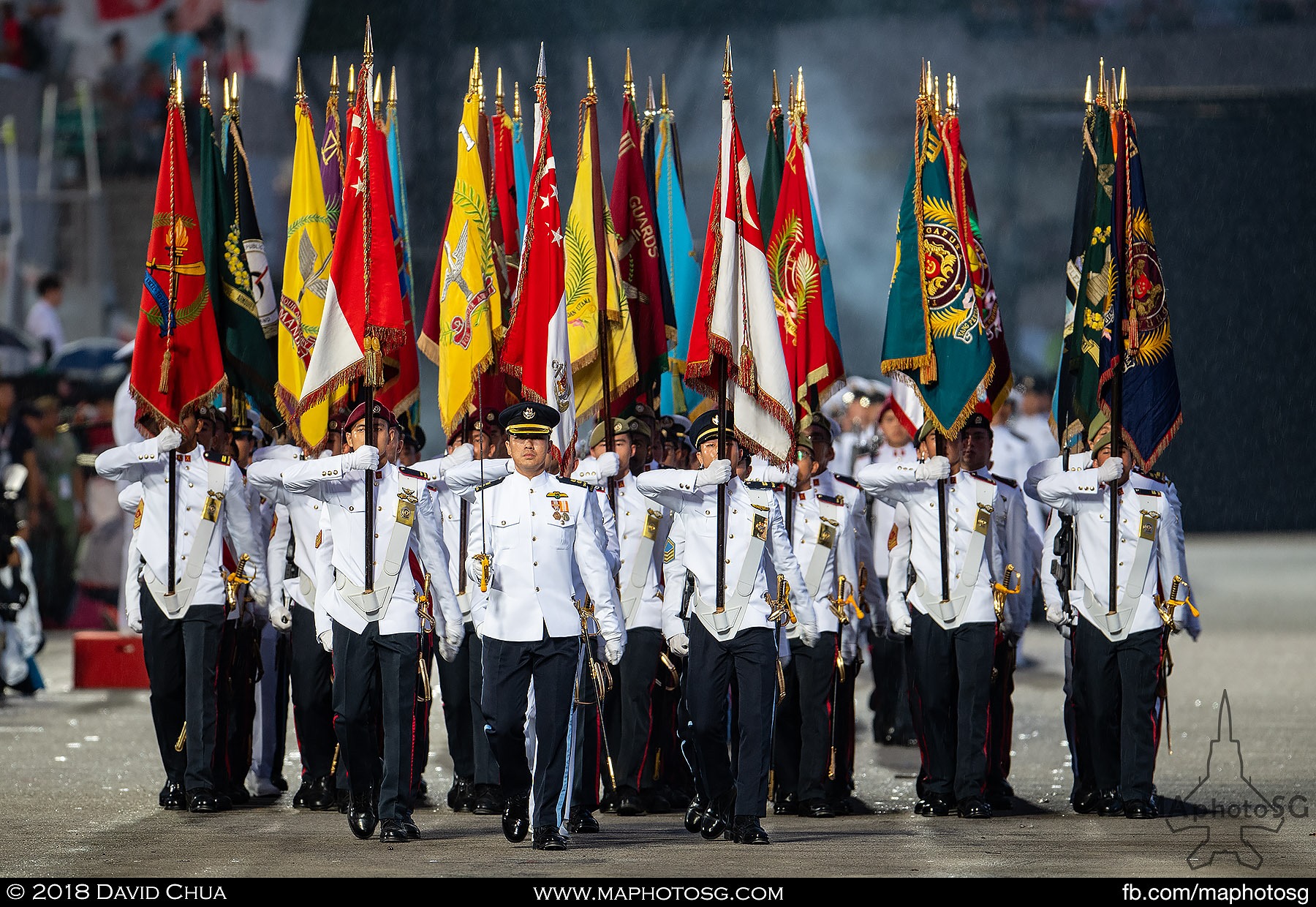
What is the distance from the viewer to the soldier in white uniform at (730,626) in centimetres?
767

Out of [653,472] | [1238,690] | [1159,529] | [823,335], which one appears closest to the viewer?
[653,472]

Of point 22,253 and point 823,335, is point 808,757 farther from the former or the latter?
point 22,253

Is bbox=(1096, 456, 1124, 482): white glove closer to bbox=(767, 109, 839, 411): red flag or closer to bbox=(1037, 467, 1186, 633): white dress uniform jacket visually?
bbox=(1037, 467, 1186, 633): white dress uniform jacket

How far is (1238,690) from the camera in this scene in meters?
12.9

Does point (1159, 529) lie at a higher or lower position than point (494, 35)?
lower

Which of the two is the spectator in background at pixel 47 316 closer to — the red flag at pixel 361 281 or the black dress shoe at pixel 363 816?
the red flag at pixel 361 281

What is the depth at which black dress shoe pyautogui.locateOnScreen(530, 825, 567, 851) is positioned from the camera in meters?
7.39

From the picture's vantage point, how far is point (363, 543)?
25.5 feet

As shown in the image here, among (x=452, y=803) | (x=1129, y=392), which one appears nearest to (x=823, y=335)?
(x=1129, y=392)

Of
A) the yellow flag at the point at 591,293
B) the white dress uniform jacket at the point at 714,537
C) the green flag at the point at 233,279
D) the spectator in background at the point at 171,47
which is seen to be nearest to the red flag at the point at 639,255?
the yellow flag at the point at 591,293

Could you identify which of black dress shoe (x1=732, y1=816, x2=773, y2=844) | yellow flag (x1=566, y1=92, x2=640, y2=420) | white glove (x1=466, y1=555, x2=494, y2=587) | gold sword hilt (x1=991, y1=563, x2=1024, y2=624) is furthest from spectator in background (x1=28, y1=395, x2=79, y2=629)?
black dress shoe (x1=732, y1=816, x2=773, y2=844)

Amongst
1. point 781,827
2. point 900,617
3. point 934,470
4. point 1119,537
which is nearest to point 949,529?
point 934,470

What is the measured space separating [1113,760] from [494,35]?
1574cm

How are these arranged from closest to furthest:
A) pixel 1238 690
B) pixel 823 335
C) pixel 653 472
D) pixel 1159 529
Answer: pixel 653 472 < pixel 1159 529 < pixel 823 335 < pixel 1238 690
